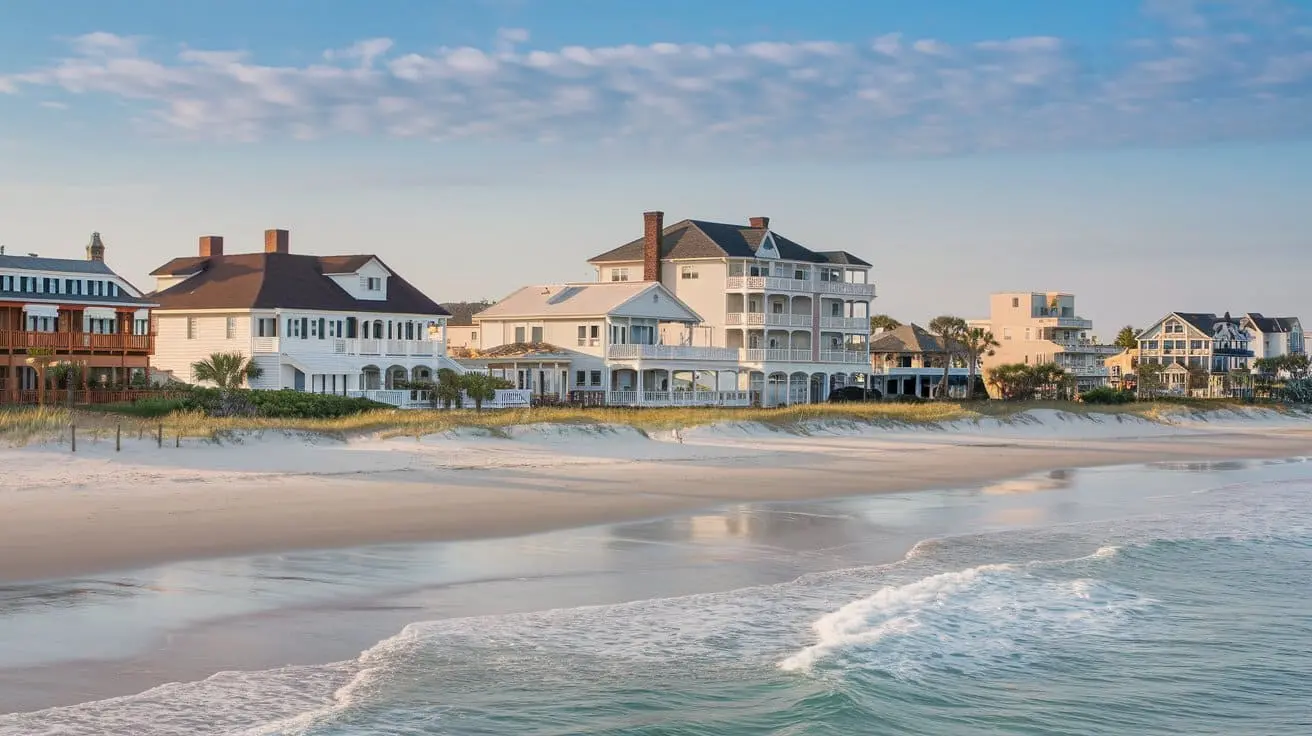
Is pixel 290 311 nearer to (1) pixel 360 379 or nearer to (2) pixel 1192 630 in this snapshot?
(1) pixel 360 379

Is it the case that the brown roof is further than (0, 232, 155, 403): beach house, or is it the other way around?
the brown roof

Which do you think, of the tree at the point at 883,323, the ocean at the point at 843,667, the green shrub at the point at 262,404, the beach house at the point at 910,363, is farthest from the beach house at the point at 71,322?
the tree at the point at 883,323

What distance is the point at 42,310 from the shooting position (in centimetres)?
4984

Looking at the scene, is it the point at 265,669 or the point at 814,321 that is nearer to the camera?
the point at 265,669

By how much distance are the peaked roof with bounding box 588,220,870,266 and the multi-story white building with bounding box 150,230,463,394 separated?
720 inches

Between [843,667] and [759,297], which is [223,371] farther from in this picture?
[759,297]

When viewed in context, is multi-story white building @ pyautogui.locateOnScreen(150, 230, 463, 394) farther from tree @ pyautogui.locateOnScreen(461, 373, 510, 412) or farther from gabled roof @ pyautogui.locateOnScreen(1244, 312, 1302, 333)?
gabled roof @ pyautogui.locateOnScreen(1244, 312, 1302, 333)

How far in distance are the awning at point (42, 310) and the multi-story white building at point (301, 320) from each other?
8210 millimetres

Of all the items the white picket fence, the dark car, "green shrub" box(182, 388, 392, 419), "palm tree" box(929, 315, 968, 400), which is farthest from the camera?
"palm tree" box(929, 315, 968, 400)

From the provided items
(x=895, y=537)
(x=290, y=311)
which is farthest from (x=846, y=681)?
(x=290, y=311)

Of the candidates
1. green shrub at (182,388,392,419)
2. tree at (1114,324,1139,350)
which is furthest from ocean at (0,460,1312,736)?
tree at (1114,324,1139,350)

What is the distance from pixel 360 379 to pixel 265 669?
4841cm

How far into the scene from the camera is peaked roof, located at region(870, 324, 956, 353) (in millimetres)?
103438

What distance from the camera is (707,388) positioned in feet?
237
